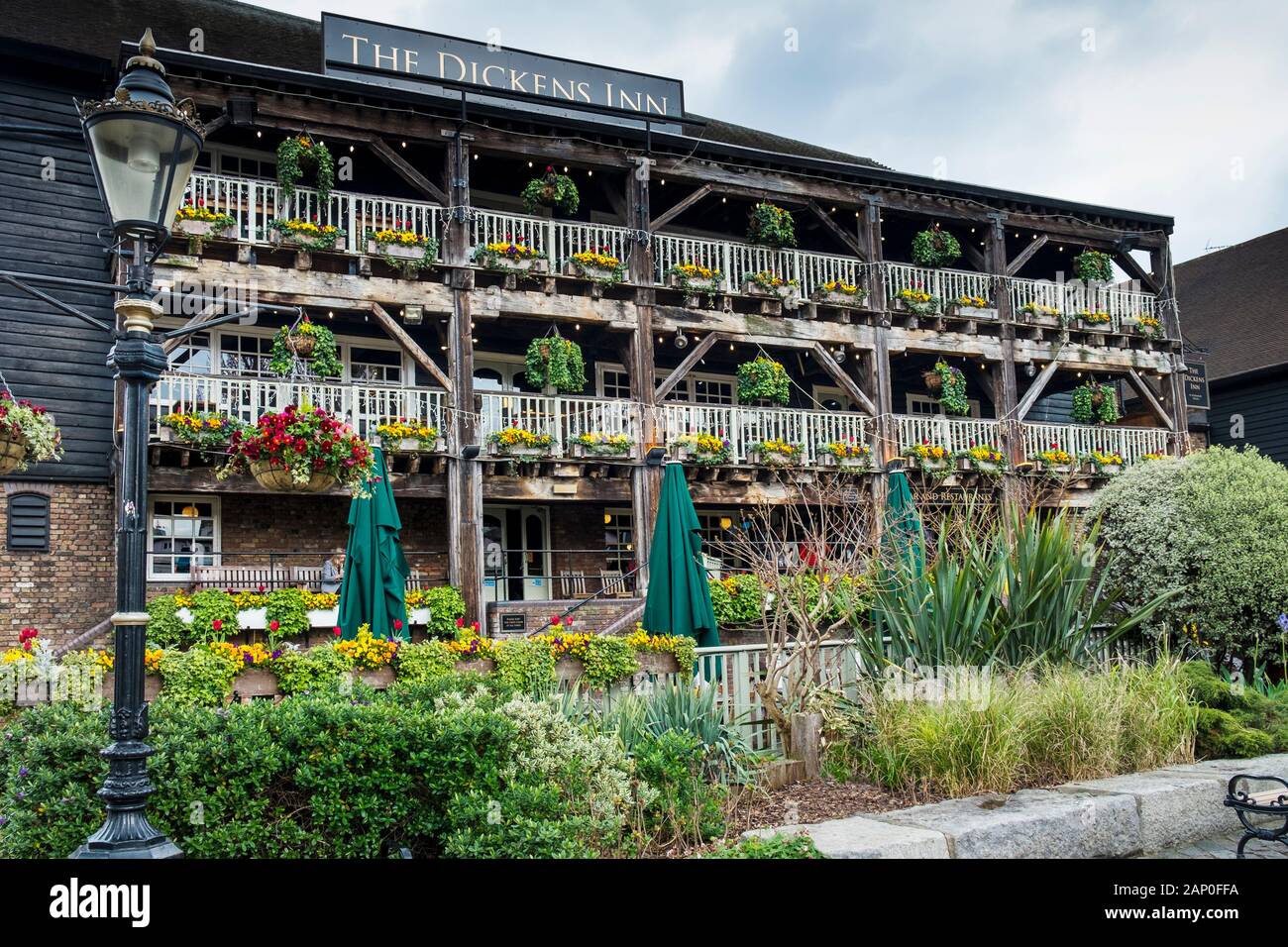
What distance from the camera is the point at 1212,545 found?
13273 millimetres

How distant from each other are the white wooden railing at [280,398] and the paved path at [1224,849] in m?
10.7

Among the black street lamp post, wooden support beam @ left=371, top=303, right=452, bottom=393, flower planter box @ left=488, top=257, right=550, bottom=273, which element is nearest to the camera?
the black street lamp post

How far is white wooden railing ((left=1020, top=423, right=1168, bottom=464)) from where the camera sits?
63.8 feet

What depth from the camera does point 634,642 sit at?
9.79m

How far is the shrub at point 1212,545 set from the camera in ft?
42.0

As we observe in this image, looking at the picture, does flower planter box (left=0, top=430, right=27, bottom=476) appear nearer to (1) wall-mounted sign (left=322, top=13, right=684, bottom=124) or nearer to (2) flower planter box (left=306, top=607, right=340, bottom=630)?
(2) flower planter box (left=306, top=607, right=340, bottom=630)

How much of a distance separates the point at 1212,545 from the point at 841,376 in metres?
6.57

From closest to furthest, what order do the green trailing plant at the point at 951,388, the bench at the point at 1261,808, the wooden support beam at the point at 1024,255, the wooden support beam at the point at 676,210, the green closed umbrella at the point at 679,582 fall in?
the bench at the point at 1261,808 → the green closed umbrella at the point at 679,582 → the wooden support beam at the point at 676,210 → the green trailing plant at the point at 951,388 → the wooden support beam at the point at 1024,255

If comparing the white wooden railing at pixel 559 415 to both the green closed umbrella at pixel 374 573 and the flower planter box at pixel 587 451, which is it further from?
the green closed umbrella at pixel 374 573

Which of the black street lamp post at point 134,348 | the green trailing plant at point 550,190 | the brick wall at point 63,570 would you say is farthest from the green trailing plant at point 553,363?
the black street lamp post at point 134,348

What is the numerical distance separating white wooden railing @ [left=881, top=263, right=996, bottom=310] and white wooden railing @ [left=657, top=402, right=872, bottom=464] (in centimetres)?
282

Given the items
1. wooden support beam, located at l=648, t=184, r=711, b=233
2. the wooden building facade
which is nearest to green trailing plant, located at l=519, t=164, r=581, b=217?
the wooden building facade

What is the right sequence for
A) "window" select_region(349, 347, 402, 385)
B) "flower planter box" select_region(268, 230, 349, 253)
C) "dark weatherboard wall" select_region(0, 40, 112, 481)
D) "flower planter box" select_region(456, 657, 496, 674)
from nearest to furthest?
1. "flower planter box" select_region(456, 657, 496, 674)
2. "flower planter box" select_region(268, 230, 349, 253)
3. "dark weatherboard wall" select_region(0, 40, 112, 481)
4. "window" select_region(349, 347, 402, 385)

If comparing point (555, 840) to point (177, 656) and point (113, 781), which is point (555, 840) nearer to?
point (113, 781)
